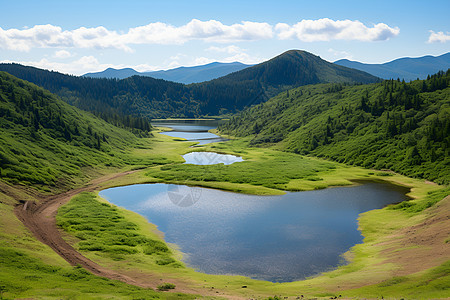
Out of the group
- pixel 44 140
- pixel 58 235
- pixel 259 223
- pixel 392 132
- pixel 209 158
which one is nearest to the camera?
pixel 58 235

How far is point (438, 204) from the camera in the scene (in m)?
67.6

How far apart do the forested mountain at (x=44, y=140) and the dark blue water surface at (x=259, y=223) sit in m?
19.7

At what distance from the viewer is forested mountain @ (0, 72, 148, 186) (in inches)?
3675

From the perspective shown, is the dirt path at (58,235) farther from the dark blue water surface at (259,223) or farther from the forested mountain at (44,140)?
the forested mountain at (44,140)

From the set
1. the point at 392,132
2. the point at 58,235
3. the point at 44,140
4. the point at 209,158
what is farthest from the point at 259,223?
the point at 392,132

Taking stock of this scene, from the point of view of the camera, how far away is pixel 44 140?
12000 cm

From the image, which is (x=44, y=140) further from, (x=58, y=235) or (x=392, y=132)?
(x=392, y=132)

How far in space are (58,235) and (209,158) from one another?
103 m

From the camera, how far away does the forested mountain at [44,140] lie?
306ft

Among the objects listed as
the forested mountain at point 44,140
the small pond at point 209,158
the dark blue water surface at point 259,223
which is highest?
the forested mountain at point 44,140

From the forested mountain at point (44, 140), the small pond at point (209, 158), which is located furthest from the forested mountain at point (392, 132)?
the forested mountain at point (44, 140)

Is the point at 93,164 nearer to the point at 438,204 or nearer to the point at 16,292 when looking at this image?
the point at 16,292

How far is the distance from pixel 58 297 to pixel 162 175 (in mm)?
83268

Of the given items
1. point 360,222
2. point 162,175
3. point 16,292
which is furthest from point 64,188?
point 360,222
